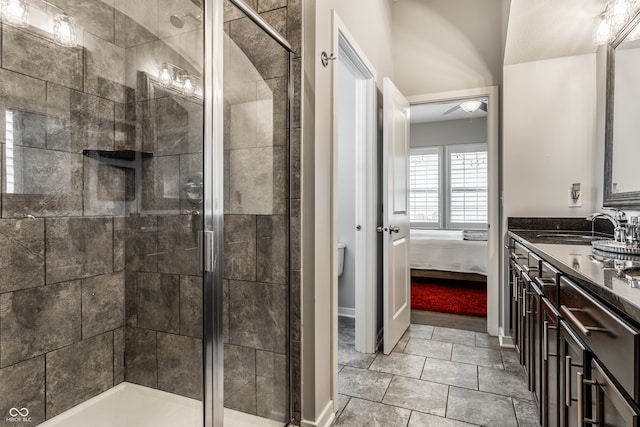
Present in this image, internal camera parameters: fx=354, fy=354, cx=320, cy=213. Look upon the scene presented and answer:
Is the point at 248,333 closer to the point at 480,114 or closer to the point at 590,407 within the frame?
the point at 590,407

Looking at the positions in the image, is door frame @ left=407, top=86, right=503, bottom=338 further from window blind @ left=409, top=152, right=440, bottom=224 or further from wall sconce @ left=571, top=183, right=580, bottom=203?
window blind @ left=409, top=152, right=440, bottom=224

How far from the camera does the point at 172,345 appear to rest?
5.50 feet

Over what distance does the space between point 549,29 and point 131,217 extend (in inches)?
110

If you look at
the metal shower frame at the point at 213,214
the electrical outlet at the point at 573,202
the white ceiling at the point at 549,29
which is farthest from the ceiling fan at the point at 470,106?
the metal shower frame at the point at 213,214

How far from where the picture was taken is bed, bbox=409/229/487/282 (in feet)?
14.6

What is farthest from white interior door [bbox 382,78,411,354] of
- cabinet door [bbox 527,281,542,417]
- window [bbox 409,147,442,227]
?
window [bbox 409,147,442,227]

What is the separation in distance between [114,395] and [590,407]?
2087 mm

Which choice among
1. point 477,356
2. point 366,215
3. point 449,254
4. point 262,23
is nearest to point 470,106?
point 449,254

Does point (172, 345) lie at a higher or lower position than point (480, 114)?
lower

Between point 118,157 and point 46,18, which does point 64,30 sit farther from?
point 118,157

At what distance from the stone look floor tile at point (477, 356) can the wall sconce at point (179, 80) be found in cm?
244

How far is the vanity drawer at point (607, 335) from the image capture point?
25.6 inches

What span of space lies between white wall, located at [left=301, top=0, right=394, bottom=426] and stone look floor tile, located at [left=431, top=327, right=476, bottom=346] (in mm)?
1473

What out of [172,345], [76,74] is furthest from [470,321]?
[76,74]
